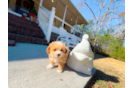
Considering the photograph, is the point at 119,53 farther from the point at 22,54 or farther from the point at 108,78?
the point at 22,54

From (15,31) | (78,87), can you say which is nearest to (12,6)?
(15,31)

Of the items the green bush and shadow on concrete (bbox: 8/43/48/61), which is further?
the green bush

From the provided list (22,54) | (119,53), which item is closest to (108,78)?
(22,54)

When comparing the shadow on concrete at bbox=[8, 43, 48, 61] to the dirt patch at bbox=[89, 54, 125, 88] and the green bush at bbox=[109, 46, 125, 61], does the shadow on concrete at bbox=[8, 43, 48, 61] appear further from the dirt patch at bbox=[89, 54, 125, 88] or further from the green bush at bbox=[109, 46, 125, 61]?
the green bush at bbox=[109, 46, 125, 61]

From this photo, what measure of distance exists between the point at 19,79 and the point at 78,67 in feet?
3.46

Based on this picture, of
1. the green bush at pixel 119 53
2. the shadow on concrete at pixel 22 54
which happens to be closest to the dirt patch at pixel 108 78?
the shadow on concrete at pixel 22 54

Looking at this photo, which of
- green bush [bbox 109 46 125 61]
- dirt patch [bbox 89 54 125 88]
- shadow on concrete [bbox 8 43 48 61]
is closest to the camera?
dirt patch [bbox 89 54 125 88]

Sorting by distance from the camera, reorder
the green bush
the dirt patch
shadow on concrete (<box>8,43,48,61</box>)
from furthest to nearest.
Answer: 1. the green bush
2. shadow on concrete (<box>8,43,48,61</box>)
3. the dirt patch

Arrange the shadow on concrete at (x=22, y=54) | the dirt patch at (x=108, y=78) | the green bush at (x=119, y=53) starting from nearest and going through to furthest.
A: 1. the dirt patch at (x=108, y=78)
2. the shadow on concrete at (x=22, y=54)
3. the green bush at (x=119, y=53)

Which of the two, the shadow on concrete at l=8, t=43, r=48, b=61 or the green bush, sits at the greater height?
the shadow on concrete at l=8, t=43, r=48, b=61

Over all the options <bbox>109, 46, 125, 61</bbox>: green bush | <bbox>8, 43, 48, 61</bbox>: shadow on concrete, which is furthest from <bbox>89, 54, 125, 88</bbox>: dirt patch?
<bbox>109, 46, 125, 61</bbox>: green bush

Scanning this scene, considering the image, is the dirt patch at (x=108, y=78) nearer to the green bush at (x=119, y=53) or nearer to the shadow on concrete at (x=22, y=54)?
the shadow on concrete at (x=22, y=54)

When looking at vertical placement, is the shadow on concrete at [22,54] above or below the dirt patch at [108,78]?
above
